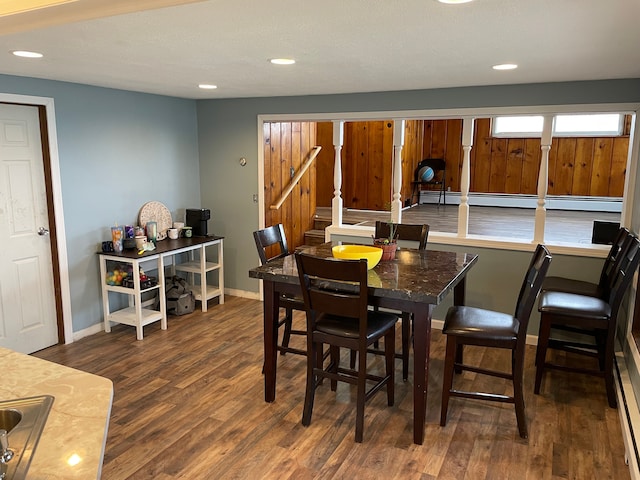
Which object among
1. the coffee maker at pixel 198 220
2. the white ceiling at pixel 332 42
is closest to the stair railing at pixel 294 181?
the coffee maker at pixel 198 220

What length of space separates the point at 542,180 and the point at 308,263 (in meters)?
2.41

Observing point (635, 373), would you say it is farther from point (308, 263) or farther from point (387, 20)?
point (387, 20)

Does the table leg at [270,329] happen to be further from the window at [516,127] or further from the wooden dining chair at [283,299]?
the window at [516,127]

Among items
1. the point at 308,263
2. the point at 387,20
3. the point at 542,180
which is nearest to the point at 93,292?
the point at 308,263

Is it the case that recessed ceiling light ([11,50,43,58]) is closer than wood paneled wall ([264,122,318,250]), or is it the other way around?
recessed ceiling light ([11,50,43,58])

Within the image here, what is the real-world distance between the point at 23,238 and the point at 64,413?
9.40 feet

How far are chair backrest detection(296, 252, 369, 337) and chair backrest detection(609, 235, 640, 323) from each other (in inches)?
61.2

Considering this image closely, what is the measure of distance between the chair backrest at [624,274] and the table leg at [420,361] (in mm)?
1206

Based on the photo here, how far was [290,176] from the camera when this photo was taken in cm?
575

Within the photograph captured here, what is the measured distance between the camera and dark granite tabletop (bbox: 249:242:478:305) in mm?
2578

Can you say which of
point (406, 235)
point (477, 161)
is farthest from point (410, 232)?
point (477, 161)

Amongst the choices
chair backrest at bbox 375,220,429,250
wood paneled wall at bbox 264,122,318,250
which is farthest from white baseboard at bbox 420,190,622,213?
chair backrest at bbox 375,220,429,250

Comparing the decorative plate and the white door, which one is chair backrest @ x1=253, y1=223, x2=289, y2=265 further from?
the white door

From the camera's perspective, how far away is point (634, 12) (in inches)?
71.2
